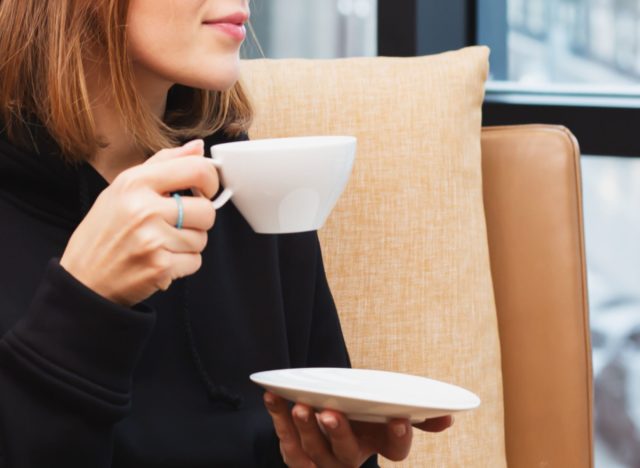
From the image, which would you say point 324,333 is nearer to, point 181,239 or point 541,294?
point 541,294

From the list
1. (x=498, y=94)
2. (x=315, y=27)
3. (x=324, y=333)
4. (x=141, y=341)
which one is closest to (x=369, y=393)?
(x=141, y=341)

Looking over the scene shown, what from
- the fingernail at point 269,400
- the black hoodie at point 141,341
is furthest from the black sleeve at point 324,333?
the fingernail at point 269,400

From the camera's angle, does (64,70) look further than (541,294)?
No

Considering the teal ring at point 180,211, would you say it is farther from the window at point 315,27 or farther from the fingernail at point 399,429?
the window at point 315,27

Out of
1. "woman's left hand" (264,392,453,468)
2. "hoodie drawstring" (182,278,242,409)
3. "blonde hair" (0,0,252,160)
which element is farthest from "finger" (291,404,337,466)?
"blonde hair" (0,0,252,160)

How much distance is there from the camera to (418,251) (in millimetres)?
1288

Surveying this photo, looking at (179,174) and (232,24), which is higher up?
(232,24)

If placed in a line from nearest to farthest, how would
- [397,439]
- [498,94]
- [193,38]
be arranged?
[397,439]
[193,38]
[498,94]

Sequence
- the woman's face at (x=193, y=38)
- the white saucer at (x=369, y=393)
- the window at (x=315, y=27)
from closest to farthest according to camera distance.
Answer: the white saucer at (x=369, y=393) < the woman's face at (x=193, y=38) < the window at (x=315, y=27)

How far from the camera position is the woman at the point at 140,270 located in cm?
85

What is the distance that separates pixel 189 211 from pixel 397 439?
0.29m

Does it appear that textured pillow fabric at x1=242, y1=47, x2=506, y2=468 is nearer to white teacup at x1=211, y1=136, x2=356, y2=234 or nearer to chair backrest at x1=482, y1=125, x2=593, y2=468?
chair backrest at x1=482, y1=125, x2=593, y2=468

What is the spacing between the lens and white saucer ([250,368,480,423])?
0.80 m

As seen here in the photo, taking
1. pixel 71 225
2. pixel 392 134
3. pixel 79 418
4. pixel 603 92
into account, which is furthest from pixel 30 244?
pixel 603 92
